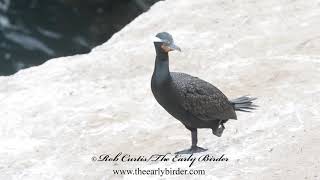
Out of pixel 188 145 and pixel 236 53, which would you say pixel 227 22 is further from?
pixel 188 145

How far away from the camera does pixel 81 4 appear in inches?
1059

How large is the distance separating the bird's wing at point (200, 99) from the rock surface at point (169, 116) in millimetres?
571

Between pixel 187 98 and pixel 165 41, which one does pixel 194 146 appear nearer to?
pixel 187 98

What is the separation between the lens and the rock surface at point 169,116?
918cm

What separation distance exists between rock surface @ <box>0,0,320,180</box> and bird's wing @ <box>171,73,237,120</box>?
57 centimetres

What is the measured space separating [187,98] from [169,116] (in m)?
2.55

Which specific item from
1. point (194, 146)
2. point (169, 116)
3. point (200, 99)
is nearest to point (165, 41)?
point (200, 99)

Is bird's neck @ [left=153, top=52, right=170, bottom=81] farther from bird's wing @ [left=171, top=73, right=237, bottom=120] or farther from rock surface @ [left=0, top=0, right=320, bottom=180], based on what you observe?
rock surface @ [left=0, top=0, right=320, bottom=180]

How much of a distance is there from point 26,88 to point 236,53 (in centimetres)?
372

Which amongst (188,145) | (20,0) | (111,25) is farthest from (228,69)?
(20,0)

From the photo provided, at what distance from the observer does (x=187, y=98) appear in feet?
27.8

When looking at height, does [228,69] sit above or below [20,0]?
above

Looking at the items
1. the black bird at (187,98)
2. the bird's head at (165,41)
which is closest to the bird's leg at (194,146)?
the black bird at (187,98)

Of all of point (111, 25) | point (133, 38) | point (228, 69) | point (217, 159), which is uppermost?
point (217, 159)
